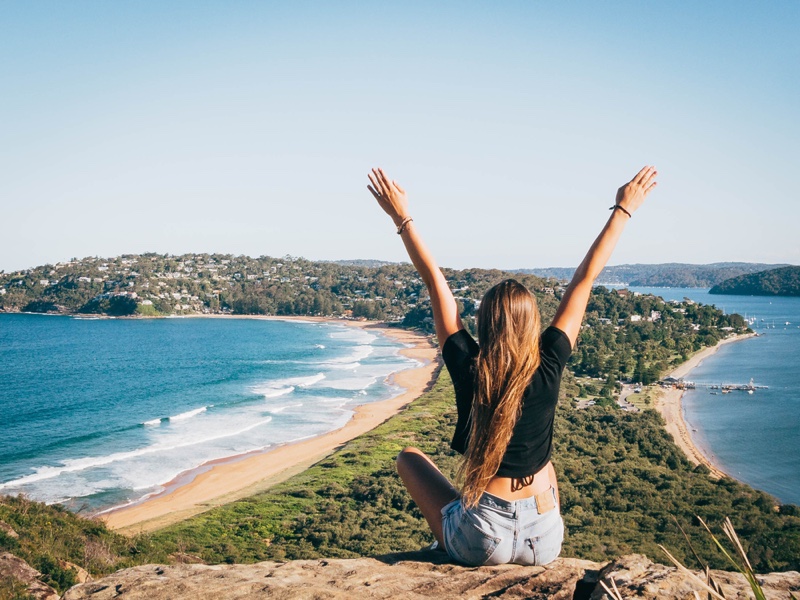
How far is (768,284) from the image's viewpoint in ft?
463

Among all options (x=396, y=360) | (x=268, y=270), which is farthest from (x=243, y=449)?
(x=268, y=270)

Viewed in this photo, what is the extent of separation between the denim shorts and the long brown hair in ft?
1.01

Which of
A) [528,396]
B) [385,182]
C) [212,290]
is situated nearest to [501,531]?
[528,396]

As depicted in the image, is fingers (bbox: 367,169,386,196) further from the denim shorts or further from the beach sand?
the beach sand

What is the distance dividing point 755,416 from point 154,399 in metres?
32.9

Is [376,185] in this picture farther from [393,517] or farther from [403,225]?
[393,517]

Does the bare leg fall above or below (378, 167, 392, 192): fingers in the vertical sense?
below

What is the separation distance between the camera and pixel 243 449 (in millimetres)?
24891

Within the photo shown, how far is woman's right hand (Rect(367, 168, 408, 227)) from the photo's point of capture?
2387 millimetres

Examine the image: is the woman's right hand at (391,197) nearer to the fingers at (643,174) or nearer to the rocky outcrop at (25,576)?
the fingers at (643,174)

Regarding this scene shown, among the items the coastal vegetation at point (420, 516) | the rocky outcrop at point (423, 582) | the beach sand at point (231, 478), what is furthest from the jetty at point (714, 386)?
the rocky outcrop at point (423, 582)

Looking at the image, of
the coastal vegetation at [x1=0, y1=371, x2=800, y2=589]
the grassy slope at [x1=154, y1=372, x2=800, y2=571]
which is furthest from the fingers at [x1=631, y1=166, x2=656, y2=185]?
the grassy slope at [x1=154, y1=372, x2=800, y2=571]

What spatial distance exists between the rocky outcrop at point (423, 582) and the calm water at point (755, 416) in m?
22.4

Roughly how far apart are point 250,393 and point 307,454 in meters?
14.0
